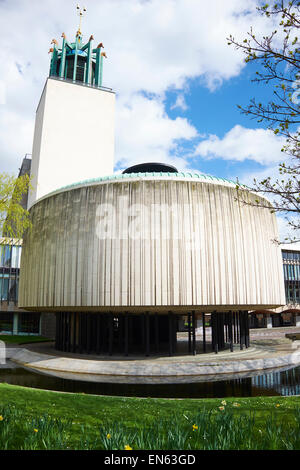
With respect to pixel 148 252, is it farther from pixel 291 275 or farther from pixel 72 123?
pixel 291 275

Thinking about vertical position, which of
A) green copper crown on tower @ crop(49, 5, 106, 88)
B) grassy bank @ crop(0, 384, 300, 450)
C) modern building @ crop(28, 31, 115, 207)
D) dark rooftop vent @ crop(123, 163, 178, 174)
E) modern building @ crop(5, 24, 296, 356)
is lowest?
grassy bank @ crop(0, 384, 300, 450)

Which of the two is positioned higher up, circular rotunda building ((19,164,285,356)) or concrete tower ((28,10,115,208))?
concrete tower ((28,10,115,208))

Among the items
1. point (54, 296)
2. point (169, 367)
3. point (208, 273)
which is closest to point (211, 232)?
point (208, 273)

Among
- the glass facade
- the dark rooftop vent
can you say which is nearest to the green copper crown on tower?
the dark rooftop vent

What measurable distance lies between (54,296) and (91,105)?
3896cm

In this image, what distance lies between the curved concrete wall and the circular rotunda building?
7cm

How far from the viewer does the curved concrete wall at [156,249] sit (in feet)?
72.5

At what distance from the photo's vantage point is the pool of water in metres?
14.3

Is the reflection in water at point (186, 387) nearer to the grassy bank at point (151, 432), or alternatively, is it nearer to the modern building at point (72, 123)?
the grassy bank at point (151, 432)

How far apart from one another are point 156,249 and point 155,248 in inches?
3.8

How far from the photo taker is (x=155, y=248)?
22266 millimetres

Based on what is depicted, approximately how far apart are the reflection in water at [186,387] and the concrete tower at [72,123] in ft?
116

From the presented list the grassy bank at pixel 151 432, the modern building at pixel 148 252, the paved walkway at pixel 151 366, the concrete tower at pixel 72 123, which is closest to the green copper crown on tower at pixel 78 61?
the concrete tower at pixel 72 123

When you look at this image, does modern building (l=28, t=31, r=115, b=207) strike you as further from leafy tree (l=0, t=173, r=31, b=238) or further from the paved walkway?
leafy tree (l=0, t=173, r=31, b=238)
